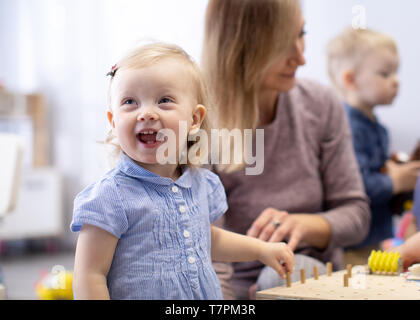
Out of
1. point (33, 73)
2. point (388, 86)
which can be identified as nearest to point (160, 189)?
point (388, 86)

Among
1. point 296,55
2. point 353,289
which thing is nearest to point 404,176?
point 296,55

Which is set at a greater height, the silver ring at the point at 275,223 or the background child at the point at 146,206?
the background child at the point at 146,206

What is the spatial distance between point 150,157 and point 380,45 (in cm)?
104

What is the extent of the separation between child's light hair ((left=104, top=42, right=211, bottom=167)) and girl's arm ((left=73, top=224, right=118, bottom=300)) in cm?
15

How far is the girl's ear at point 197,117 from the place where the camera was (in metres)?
0.73

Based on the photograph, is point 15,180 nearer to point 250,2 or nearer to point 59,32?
point 250,2

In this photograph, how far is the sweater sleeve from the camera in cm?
106

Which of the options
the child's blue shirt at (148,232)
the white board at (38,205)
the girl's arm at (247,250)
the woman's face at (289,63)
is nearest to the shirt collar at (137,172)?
the child's blue shirt at (148,232)

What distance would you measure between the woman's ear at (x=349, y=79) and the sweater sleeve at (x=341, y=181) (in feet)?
1.48

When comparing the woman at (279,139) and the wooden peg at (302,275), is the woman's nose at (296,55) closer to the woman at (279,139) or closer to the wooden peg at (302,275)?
the woman at (279,139)

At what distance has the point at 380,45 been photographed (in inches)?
60.2

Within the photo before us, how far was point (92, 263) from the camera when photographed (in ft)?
2.05

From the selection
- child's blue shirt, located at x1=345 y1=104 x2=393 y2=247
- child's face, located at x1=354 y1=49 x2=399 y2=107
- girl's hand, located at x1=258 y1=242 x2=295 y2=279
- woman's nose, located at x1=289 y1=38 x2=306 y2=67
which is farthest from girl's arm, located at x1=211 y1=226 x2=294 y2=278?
child's face, located at x1=354 y1=49 x2=399 y2=107
